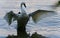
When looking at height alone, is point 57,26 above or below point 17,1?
below

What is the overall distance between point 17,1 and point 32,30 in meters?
1.09

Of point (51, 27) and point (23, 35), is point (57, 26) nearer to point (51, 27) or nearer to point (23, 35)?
point (51, 27)

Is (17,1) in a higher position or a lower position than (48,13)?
higher

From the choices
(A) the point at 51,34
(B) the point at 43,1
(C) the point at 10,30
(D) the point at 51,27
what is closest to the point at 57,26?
(D) the point at 51,27

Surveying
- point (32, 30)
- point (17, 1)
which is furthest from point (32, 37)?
point (17, 1)

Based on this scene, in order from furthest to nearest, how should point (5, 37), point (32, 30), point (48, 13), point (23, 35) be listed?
point (32, 30)
point (5, 37)
point (23, 35)
point (48, 13)

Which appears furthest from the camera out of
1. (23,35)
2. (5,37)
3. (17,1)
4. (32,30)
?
(17,1)

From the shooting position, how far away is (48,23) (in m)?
1.74

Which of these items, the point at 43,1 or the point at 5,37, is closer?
the point at 5,37

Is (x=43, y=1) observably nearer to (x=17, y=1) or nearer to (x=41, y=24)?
(x=17, y=1)

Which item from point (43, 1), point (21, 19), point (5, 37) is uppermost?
point (43, 1)

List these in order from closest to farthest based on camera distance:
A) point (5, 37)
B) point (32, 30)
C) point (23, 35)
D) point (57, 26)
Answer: point (23, 35)
point (5, 37)
point (32, 30)
point (57, 26)

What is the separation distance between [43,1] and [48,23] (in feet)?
2.99

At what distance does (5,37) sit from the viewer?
141 cm
